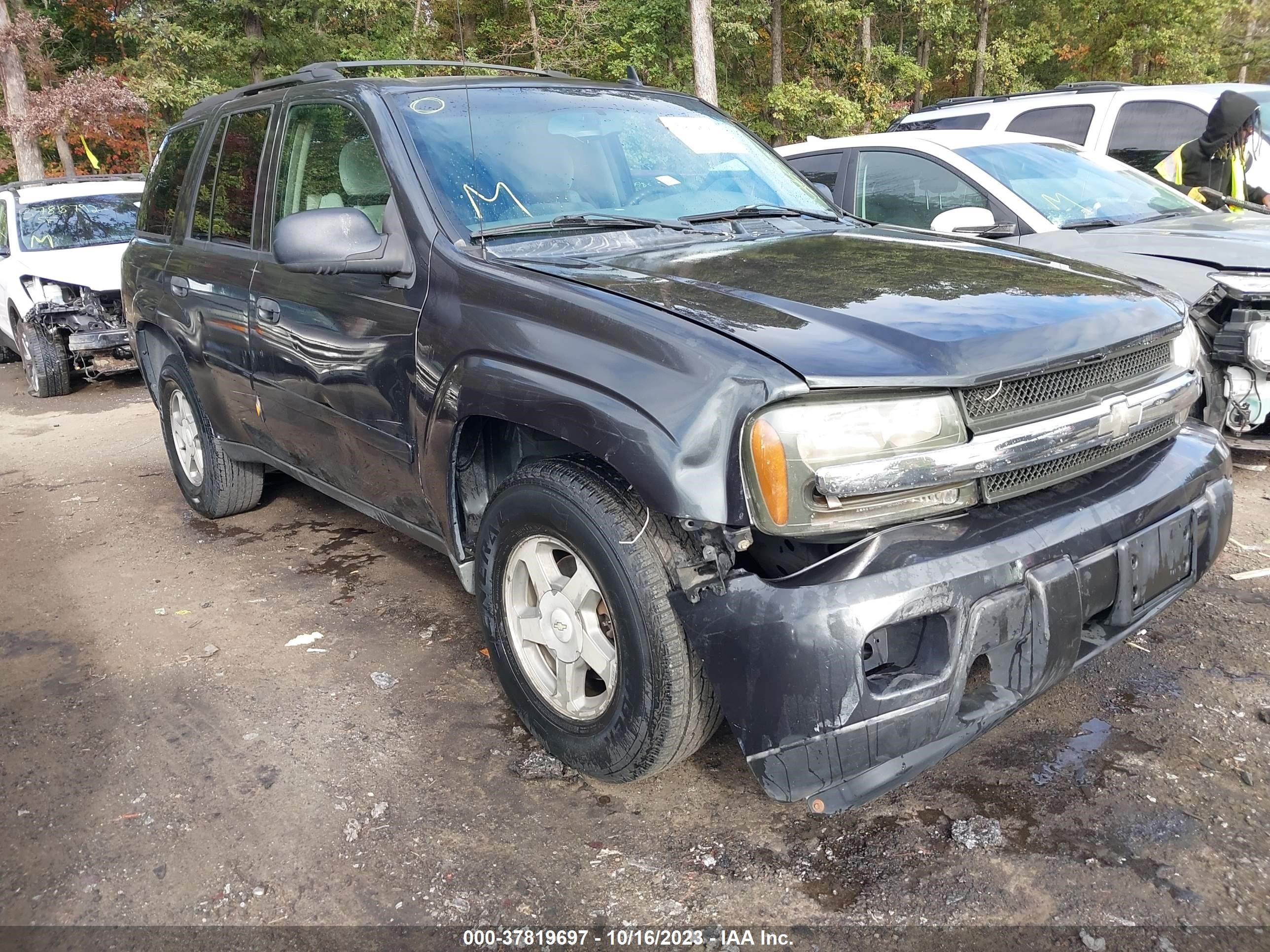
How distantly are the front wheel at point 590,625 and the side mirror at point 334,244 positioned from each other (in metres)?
0.85

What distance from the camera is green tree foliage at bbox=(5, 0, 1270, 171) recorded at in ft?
63.5

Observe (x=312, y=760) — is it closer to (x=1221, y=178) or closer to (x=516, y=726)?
(x=516, y=726)

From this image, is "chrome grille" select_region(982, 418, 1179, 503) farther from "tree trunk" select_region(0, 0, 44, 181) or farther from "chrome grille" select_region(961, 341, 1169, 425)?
"tree trunk" select_region(0, 0, 44, 181)

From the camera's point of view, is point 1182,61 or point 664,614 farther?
point 1182,61

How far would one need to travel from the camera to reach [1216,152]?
22.7ft

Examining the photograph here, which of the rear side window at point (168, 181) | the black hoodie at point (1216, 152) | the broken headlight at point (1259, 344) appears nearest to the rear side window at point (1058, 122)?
the black hoodie at point (1216, 152)

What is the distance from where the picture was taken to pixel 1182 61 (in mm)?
24188

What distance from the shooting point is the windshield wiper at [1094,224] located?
A: 540 cm

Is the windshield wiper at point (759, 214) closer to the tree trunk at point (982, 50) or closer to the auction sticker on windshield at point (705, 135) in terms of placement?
the auction sticker on windshield at point (705, 135)

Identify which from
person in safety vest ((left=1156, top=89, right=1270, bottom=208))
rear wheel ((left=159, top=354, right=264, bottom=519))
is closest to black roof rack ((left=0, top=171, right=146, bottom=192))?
rear wheel ((left=159, top=354, right=264, bottom=519))

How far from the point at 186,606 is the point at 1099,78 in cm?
3098

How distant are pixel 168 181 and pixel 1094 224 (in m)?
4.87

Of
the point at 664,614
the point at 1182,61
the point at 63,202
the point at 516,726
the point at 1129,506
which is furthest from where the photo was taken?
the point at 1182,61

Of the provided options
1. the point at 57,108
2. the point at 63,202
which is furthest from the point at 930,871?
the point at 57,108
